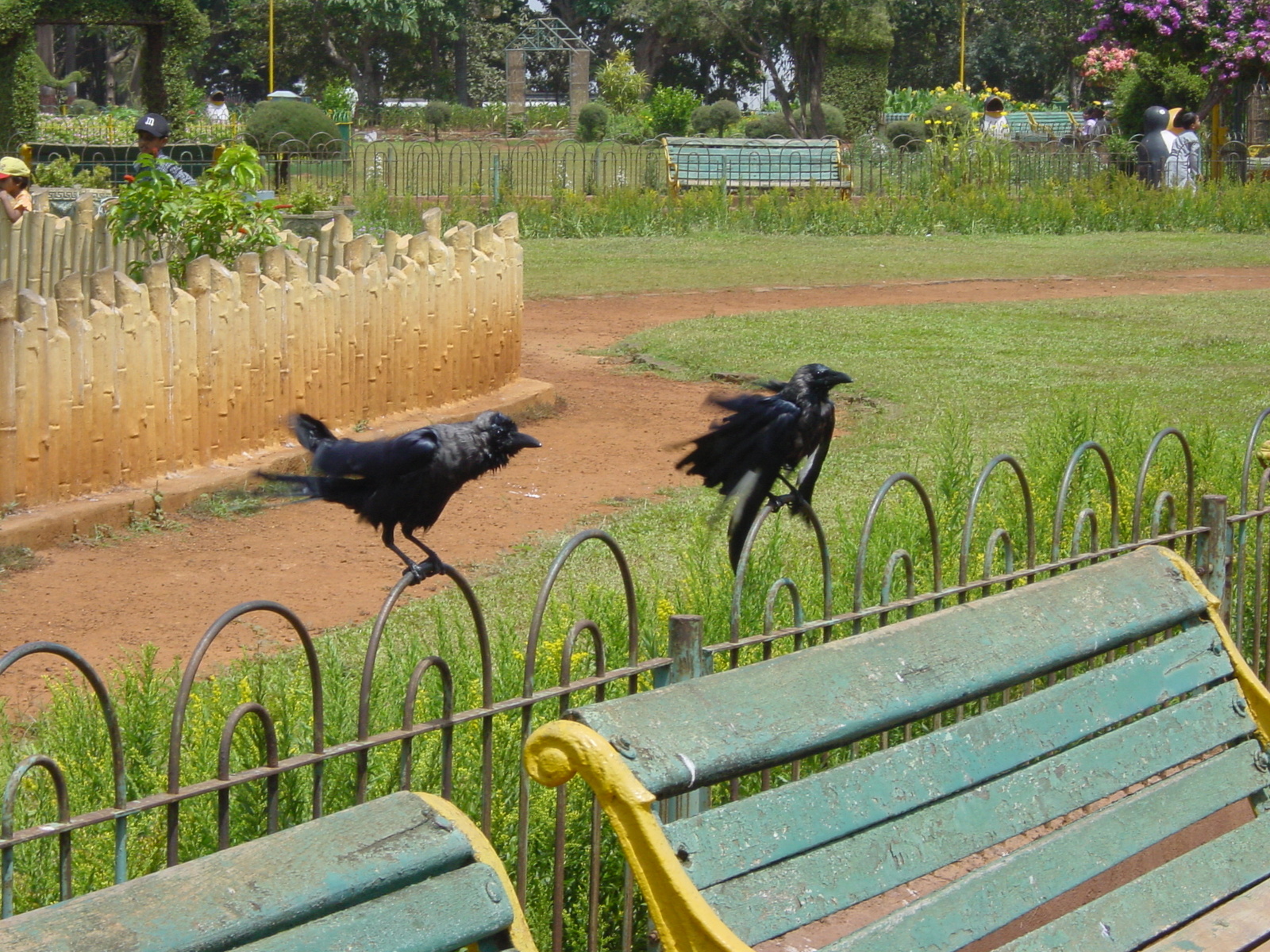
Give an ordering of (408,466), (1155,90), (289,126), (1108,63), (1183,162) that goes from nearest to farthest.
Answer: (408,466)
(1183,162)
(289,126)
(1155,90)
(1108,63)

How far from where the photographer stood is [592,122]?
44.2m

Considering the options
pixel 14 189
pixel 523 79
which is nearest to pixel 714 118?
pixel 523 79

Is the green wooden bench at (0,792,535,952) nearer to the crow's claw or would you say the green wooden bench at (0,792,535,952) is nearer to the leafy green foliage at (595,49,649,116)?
the crow's claw

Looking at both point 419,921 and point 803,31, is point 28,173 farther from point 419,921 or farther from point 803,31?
point 803,31

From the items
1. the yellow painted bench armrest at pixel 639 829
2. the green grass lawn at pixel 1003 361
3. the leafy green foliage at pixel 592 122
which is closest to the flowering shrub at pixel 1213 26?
the green grass lawn at pixel 1003 361

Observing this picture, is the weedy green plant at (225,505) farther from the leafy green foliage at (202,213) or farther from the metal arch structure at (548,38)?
the metal arch structure at (548,38)

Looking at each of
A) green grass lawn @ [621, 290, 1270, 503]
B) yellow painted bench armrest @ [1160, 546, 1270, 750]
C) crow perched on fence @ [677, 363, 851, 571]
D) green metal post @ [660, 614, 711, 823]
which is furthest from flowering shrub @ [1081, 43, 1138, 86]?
green metal post @ [660, 614, 711, 823]

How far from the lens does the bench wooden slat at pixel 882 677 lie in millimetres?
2311

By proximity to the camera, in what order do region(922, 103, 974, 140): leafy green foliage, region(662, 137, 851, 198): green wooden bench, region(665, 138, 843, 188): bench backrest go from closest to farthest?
region(662, 137, 851, 198): green wooden bench → region(665, 138, 843, 188): bench backrest → region(922, 103, 974, 140): leafy green foliage

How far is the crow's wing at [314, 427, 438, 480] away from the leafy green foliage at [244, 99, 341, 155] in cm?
2326

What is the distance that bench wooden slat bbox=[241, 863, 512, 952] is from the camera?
191 cm

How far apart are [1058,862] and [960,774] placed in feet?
0.91

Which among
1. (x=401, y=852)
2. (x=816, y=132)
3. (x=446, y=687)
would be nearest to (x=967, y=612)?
(x=446, y=687)

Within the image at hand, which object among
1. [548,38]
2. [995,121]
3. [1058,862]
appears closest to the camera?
[1058,862]
